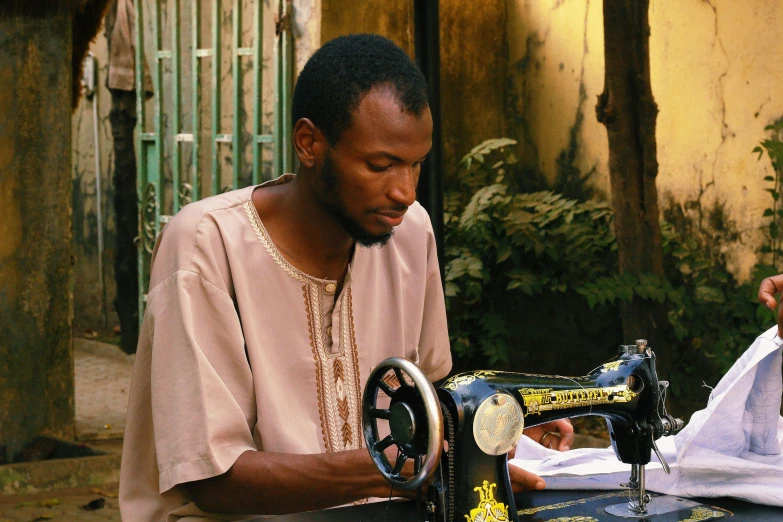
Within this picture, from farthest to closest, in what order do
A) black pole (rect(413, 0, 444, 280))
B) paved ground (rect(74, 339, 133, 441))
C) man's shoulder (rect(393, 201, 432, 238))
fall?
1. paved ground (rect(74, 339, 133, 441))
2. black pole (rect(413, 0, 444, 280))
3. man's shoulder (rect(393, 201, 432, 238))

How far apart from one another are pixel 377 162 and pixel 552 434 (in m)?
0.73

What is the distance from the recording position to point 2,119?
4887 mm

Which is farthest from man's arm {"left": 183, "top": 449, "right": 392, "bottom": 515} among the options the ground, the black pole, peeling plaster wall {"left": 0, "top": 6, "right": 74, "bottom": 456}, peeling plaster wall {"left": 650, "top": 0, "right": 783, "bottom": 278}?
peeling plaster wall {"left": 650, "top": 0, "right": 783, "bottom": 278}

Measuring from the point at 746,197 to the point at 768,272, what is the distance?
0.45 m

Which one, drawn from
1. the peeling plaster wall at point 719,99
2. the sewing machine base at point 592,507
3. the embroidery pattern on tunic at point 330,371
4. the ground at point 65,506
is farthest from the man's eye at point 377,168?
the peeling plaster wall at point 719,99

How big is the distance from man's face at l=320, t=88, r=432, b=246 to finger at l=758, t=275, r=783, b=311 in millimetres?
761

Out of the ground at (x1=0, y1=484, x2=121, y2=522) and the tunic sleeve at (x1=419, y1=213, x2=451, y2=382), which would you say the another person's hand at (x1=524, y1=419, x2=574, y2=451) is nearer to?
the tunic sleeve at (x1=419, y1=213, x2=451, y2=382)

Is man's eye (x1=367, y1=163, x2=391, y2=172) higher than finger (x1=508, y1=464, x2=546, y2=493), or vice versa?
man's eye (x1=367, y1=163, x2=391, y2=172)

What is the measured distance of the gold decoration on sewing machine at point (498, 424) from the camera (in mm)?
1870

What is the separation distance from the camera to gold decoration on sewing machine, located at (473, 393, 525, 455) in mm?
1870

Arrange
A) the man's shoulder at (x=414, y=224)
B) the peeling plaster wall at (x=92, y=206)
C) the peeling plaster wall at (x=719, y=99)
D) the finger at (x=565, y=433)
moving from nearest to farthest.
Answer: the finger at (x=565, y=433) → the man's shoulder at (x=414, y=224) → the peeling plaster wall at (x=719, y=99) → the peeling plaster wall at (x=92, y=206)

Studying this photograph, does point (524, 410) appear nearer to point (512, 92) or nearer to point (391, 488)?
point (391, 488)

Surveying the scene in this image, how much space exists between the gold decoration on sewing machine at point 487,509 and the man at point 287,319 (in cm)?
15

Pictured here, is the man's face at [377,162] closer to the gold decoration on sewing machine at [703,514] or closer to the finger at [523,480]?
the finger at [523,480]
